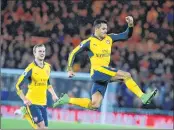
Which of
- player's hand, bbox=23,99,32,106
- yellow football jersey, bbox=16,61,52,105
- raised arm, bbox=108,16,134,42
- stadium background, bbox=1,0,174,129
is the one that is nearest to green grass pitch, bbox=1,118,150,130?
stadium background, bbox=1,0,174,129

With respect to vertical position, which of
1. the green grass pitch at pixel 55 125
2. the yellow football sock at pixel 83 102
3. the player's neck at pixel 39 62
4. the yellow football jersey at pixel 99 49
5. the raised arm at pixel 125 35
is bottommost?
the green grass pitch at pixel 55 125

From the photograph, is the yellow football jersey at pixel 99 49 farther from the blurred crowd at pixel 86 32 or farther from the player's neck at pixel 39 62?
the blurred crowd at pixel 86 32

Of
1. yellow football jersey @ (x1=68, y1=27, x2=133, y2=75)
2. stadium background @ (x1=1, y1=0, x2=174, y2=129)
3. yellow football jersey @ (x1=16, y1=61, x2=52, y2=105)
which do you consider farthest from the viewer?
stadium background @ (x1=1, y1=0, x2=174, y2=129)

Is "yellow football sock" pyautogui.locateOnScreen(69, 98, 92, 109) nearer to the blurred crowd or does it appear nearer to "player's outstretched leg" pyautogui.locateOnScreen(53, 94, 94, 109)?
"player's outstretched leg" pyautogui.locateOnScreen(53, 94, 94, 109)

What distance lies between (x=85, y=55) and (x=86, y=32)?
65 cm

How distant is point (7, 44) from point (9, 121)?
→ 2293mm

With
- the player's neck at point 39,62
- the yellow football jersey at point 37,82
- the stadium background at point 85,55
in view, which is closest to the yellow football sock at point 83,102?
the yellow football jersey at point 37,82

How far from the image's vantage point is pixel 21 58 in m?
16.3

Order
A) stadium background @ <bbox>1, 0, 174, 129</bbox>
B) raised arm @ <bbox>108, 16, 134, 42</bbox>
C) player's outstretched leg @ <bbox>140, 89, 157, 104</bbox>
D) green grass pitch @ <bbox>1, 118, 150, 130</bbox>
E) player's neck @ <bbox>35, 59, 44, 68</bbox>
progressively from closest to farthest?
1. player's outstretched leg @ <bbox>140, 89, 157, 104</bbox>
2. raised arm @ <bbox>108, 16, 134, 42</bbox>
3. player's neck @ <bbox>35, 59, 44, 68</bbox>
4. green grass pitch @ <bbox>1, 118, 150, 130</bbox>
5. stadium background @ <bbox>1, 0, 174, 129</bbox>

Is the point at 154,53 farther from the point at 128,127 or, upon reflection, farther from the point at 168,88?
the point at 128,127

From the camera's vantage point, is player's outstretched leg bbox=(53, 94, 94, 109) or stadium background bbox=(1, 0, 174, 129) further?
stadium background bbox=(1, 0, 174, 129)

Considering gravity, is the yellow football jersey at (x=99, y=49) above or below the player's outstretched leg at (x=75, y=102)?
above

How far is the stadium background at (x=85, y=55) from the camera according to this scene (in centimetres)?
1567

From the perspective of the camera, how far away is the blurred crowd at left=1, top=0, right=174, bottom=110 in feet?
53.4
